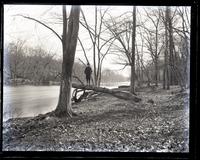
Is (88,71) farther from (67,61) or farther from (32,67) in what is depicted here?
(32,67)

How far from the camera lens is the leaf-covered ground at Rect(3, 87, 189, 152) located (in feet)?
5.01

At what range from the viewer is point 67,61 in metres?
1.55

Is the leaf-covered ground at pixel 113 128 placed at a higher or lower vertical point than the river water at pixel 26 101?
lower

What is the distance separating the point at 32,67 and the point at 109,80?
0.46m

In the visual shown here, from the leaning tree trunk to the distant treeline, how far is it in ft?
0.11

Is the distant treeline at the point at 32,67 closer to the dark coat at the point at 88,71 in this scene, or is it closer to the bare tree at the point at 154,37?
the dark coat at the point at 88,71

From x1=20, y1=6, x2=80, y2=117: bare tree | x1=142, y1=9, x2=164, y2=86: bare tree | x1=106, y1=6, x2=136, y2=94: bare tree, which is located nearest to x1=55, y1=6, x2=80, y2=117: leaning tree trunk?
x1=20, y1=6, x2=80, y2=117: bare tree

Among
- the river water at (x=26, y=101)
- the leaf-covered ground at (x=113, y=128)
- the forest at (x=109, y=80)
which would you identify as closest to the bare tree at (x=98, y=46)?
the forest at (x=109, y=80)

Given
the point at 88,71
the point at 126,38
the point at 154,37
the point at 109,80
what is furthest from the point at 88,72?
the point at 154,37

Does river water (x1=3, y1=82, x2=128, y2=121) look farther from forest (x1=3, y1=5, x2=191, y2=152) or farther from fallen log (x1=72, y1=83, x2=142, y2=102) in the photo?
fallen log (x1=72, y1=83, x2=142, y2=102)

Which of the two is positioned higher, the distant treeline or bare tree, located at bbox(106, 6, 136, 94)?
bare tree, located at bbox(106, 6, 136, 94)

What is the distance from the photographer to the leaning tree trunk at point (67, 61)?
1552 millimetres
